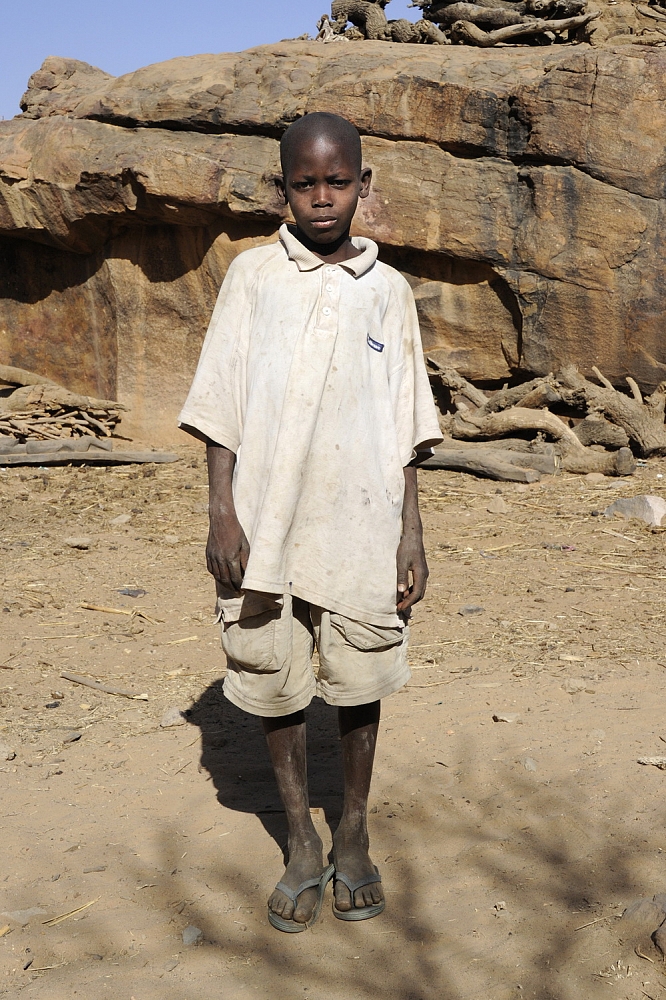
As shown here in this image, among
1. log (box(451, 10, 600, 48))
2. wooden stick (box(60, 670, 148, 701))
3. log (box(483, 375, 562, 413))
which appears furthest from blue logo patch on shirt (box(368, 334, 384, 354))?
log (box(451, 10, 600, 48))

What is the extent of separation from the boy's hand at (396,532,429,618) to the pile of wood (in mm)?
4693

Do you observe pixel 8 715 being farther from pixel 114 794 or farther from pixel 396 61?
pixel 396 61

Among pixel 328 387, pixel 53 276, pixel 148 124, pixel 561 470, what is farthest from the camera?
pixel 53 276

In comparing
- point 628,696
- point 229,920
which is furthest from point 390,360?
point 628,696

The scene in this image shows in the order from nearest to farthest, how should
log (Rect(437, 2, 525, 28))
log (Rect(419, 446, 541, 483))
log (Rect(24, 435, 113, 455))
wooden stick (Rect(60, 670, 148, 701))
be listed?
wooden stick (Rect(60, 670, 148, 701)) < log (Rect(419, 446, 541, 483)) < log (Rect(24, 435, 113, 455)) < log (Rect(437, 2, 525, 28))

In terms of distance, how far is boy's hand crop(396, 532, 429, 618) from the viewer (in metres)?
2.14

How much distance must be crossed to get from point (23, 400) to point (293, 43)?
13.3ft

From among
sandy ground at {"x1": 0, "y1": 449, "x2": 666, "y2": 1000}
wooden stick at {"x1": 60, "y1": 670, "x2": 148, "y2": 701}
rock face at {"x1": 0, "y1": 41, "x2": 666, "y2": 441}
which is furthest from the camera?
rock face at {"x1": 0, "y1": 41, "x2": 666, "y2": 441}

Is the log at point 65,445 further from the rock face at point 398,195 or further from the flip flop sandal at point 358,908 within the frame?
the flip flop sandal at point 358,908

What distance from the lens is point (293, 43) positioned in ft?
27.1

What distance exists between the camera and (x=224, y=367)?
6.69ft

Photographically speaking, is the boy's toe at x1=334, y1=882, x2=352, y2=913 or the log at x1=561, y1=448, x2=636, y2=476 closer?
the boy's toe at x1=334, y1=882, x2=352, y2=913

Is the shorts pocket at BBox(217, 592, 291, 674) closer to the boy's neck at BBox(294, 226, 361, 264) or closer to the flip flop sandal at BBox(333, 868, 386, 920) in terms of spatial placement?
the flip flop sandal at BBox(333, 868, 386, 920)

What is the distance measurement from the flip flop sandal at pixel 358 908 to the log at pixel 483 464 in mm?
4841
